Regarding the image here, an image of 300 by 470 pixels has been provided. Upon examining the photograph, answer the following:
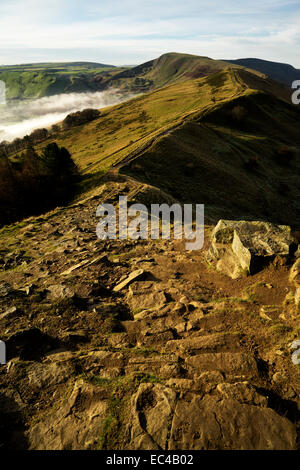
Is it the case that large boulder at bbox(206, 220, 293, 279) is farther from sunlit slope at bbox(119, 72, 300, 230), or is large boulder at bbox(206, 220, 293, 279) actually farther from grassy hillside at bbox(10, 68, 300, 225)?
grassy hillside at bbox(10, 68, 300, 225)

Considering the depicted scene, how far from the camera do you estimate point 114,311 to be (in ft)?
41.9

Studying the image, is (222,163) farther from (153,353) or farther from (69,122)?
(69,122)

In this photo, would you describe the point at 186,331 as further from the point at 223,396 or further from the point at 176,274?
the point at 176,274

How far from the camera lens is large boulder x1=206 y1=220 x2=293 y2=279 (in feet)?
45.9

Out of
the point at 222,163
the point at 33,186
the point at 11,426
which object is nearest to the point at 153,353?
the point at 11,426

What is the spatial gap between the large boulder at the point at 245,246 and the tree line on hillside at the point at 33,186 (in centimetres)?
2811

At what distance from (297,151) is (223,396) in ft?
215

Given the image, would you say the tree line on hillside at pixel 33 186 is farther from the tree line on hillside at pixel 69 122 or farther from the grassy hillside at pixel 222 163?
the tree line on hillside at pixel 69 122

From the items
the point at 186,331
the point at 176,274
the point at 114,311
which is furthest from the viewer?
the point at 176,274

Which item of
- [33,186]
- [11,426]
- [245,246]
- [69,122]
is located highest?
[69,122]

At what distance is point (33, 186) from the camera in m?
39.1

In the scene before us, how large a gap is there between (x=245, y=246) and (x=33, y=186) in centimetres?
3492

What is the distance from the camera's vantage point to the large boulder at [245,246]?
14000mm
